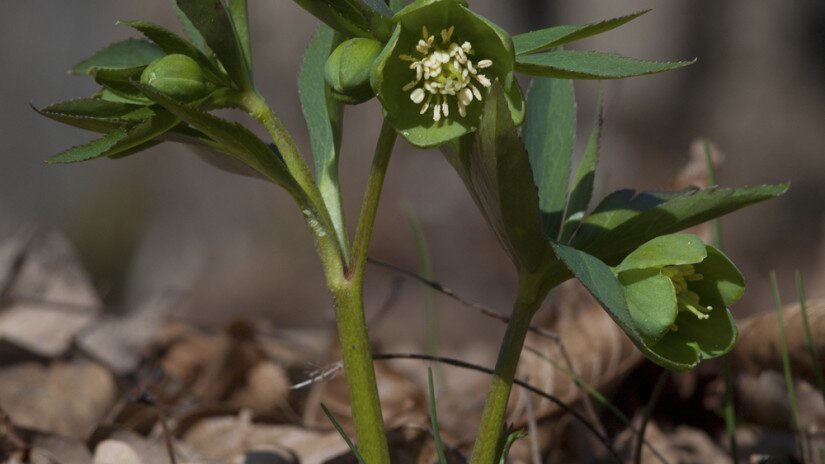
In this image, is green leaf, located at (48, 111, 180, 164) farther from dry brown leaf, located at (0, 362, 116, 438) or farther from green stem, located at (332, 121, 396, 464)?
dry brown leaf, located at (0, 362, 116, 438)

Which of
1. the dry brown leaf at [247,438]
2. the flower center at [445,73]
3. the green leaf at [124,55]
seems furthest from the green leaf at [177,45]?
the dry brown leaf at [247,438]

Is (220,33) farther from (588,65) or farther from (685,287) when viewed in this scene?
(685,287)

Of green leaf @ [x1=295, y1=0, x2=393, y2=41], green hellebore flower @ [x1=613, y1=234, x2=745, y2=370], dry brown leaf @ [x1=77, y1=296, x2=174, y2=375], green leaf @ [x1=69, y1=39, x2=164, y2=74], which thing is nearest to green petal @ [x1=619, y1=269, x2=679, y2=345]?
green hellebore flower @ [x1=613, y1=234, x2=745, y2=370]

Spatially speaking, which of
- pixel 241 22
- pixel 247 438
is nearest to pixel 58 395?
pixel 247 438

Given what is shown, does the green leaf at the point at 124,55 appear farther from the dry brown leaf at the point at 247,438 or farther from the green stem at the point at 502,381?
the dry brown leaf at the point at 247,438

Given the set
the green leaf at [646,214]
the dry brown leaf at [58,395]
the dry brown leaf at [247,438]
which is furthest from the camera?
the dry brown leaf at [58,395]

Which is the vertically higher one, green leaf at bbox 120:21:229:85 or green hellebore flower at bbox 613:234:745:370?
green leaf at bbox 120:21:229:85
